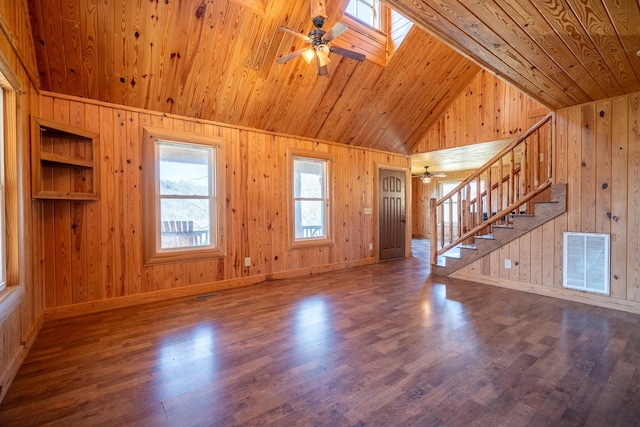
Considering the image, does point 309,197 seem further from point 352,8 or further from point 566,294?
point 566,294

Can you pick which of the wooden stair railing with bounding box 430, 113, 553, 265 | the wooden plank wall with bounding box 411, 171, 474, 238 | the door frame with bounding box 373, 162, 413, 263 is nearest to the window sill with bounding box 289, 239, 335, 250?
the door frame with bounding box 373, 162, 413, 263

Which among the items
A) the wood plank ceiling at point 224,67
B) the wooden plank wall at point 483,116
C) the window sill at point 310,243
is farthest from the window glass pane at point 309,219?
the wooden plank wall at point 483,116

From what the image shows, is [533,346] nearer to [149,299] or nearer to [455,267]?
[455,267]

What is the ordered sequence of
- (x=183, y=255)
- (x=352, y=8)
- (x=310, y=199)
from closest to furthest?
1. (x=183, y=255)
2. (x=352, y=8)
3. (x=310, y=199)

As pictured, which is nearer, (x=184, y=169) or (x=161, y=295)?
(x=161, y=295)

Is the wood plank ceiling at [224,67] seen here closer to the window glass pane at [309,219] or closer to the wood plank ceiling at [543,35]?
the window glass pane at [309,219]

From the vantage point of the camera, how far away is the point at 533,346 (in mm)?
2322

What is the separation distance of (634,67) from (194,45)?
4204 mm

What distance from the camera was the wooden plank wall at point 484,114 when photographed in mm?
4914

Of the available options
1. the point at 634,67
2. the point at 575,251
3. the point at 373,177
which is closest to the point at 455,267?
the point at 575,251

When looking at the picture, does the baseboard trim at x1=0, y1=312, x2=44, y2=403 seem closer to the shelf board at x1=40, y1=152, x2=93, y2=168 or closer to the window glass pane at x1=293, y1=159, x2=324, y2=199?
the shelf board at x1=40, y1=152, x2=93, y2=168

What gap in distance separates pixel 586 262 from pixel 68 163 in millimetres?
5812

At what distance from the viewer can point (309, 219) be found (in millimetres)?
5180

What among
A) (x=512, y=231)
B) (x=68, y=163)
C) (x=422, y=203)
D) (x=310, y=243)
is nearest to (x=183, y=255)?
(x=68, y=163)
